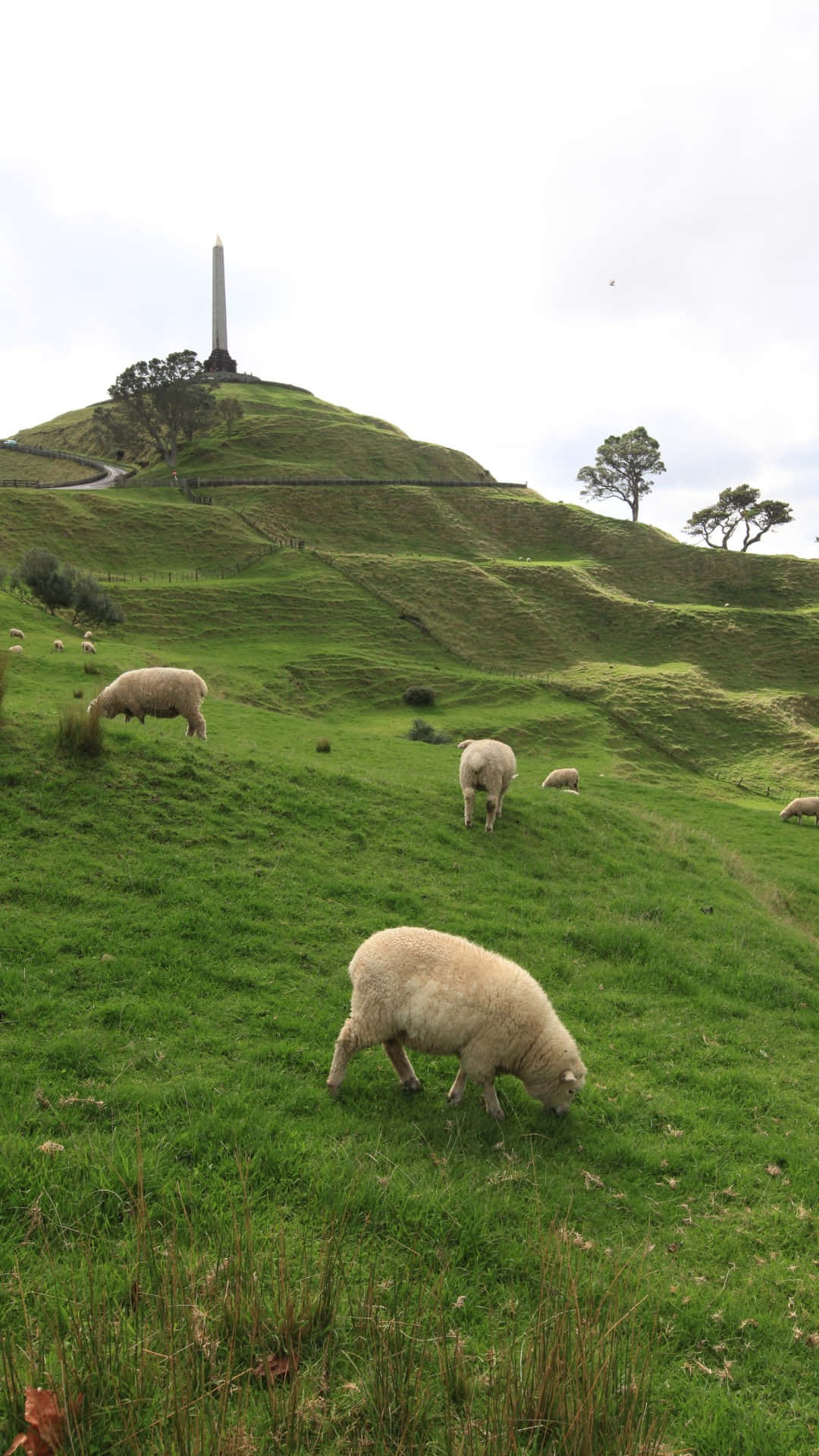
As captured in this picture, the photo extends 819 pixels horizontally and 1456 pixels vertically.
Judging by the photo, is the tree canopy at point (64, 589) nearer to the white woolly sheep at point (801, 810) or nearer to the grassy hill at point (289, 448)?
the white woolly sheep at point (801, 810)

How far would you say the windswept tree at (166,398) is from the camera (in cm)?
8731

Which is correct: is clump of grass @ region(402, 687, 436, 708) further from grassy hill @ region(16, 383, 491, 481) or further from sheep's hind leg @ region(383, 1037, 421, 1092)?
grassy hill @ region(16, 383, 491, 481)

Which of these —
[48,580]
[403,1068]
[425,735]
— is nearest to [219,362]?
[48,580]

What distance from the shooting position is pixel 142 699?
17125mm

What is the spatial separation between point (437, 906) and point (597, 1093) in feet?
14.5

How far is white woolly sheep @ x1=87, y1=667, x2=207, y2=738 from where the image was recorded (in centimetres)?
1673

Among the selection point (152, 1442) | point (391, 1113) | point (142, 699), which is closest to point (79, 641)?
point (142, 699)

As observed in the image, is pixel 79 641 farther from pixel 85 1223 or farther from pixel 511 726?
pixel 85 1223

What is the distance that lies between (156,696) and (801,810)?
28.6 m

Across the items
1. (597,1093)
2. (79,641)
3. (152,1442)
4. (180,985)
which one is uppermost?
(79,641)

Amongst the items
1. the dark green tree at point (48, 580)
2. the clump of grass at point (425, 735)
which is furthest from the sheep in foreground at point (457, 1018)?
the dark green tree at point (48, 580)

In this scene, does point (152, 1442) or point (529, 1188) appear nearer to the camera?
point (152, 1442)

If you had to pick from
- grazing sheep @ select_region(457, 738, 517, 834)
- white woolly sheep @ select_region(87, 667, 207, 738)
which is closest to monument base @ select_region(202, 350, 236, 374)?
white woolly sheep @ select_region(87, 667, 207, 738)

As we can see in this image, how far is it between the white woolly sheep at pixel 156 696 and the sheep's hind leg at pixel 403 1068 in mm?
11967
